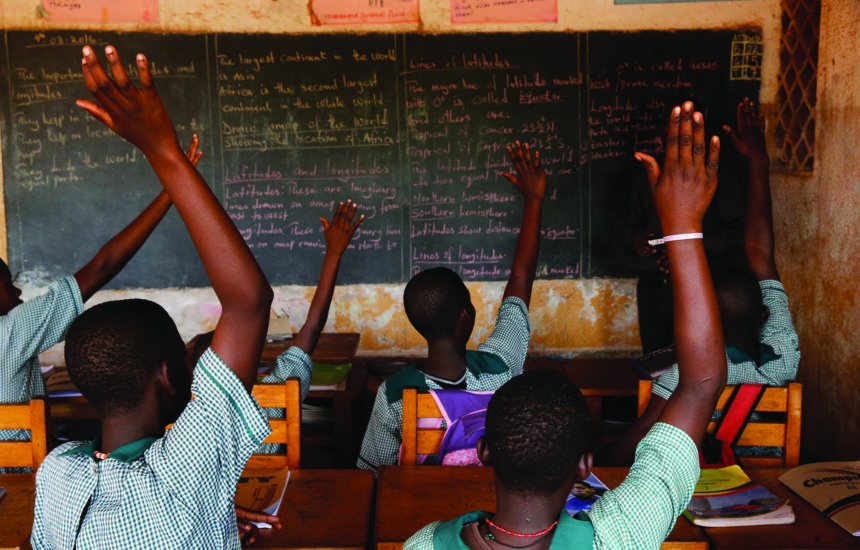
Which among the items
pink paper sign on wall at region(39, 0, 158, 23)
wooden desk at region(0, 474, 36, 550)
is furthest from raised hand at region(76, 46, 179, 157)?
pink paper sign on wall at region(39, 0, 158, 23)

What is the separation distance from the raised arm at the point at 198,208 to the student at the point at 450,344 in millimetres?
933

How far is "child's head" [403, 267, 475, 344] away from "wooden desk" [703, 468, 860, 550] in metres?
0.79

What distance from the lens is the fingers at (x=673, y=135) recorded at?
967mm

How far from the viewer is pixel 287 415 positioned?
1.90m

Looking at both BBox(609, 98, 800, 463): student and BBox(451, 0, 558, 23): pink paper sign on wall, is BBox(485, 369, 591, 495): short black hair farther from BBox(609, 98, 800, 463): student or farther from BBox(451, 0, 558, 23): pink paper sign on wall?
BBox(451, 0, 558, 23): pink paper sign on wall

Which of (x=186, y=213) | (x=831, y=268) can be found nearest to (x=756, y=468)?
(x=186, y=213)

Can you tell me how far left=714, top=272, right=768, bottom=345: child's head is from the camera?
2.09 m

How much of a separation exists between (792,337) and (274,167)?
2.94 meters

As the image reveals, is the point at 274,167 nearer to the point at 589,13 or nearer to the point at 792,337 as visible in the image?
the point at 589,13

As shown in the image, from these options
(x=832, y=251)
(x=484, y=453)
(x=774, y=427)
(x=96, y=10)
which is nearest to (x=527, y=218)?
(x=774, y=427)

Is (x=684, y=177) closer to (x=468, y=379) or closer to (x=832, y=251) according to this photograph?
(x=468, y=379)

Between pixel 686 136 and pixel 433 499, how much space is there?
3.28ft

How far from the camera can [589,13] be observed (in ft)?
13.4

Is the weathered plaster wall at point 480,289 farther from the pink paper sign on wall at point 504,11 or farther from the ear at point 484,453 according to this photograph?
the ear at point 484,453
